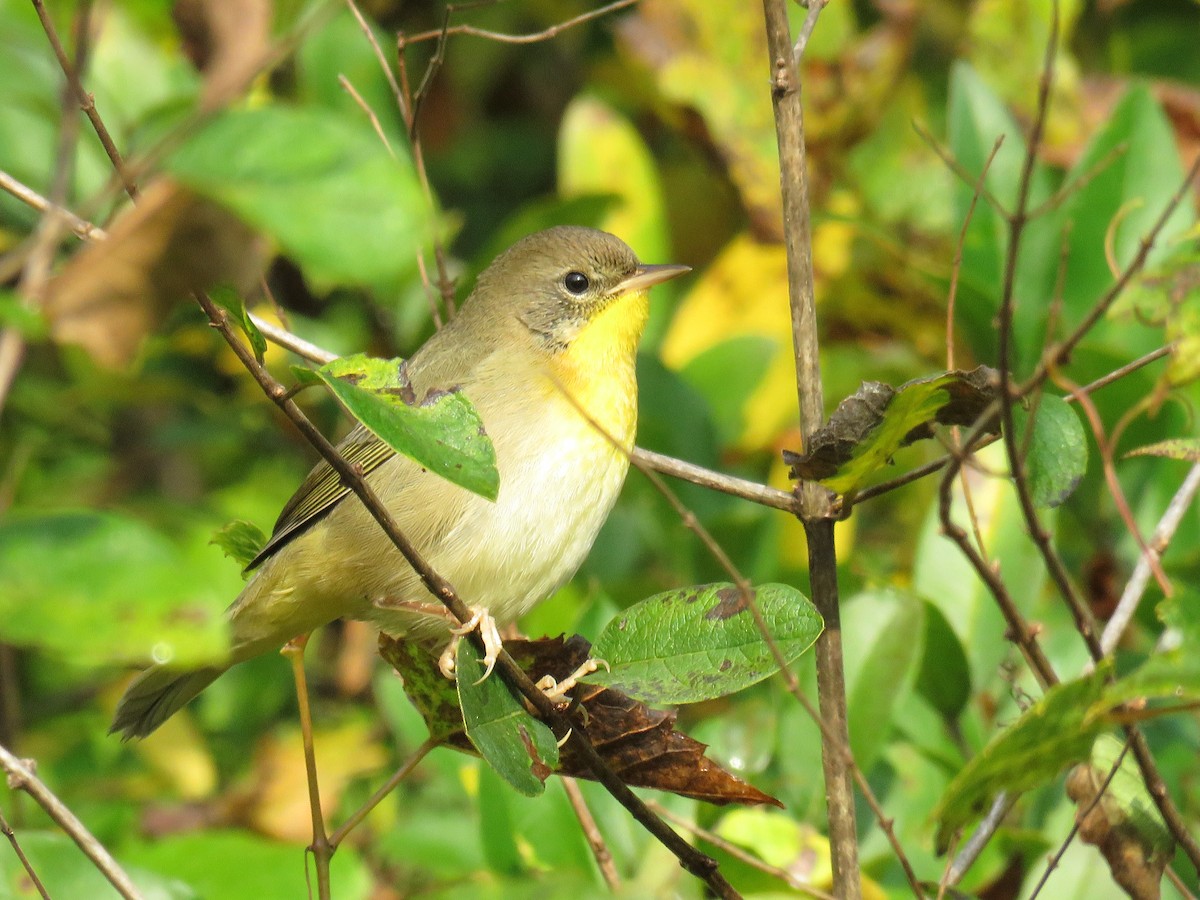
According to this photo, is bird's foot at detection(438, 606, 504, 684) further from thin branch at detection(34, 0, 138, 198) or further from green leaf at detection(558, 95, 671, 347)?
green leaf at detection(558, 95, 671, 347)

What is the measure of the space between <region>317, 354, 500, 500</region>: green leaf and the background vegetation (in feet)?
1.23

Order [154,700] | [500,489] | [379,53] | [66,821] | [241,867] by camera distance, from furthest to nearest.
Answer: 1. [154,700]
2. [241,867]
3. [500,489]
4. [379,53]
5. [66,821]

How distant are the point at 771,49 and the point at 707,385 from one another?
2.05 metres

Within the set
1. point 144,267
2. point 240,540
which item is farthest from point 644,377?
point 144,267

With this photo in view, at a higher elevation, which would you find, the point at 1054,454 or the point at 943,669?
the point at 1054,454

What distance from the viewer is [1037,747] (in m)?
1.66

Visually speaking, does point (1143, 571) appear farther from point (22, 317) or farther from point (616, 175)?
point (616, 175)

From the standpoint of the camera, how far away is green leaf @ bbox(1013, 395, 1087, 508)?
1944 millimetres

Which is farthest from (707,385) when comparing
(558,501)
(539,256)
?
(558,501)

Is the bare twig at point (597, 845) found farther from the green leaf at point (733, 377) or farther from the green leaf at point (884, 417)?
the green leaf at point (733, 377)

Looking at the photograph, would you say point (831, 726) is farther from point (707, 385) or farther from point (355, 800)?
point (355, 800)

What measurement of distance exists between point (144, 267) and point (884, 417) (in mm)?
A: 1137

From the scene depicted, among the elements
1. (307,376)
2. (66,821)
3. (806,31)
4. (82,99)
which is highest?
(806,31)

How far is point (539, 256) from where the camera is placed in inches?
155
